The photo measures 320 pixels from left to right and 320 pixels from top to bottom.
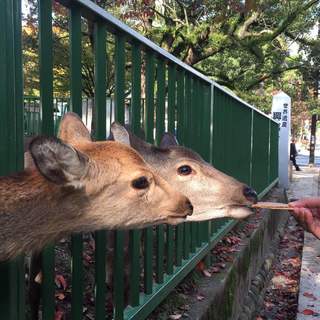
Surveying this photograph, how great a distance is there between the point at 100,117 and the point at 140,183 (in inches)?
36.2

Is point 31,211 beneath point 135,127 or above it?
beneath

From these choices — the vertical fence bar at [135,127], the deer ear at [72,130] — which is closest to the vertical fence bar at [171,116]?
the vertical fence bar at [135,127]

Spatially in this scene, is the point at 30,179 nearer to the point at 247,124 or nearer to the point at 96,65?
the point at 96,65

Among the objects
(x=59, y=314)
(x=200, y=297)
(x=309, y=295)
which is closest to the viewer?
(x=59, y=314)

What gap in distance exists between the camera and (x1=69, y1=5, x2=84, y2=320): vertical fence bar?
9.27ft

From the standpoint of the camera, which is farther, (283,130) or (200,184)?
(283,130)

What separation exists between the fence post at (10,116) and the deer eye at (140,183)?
0.52m

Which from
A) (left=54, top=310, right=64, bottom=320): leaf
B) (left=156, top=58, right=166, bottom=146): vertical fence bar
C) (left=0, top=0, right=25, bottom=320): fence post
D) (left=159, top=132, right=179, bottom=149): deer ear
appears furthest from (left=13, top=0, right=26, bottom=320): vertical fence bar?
(left=156, top=58, right=166, bottom=146): vertical fence bar

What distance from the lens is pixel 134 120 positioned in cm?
375

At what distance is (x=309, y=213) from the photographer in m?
3.76

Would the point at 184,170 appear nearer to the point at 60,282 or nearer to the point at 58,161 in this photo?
the point at 60,282

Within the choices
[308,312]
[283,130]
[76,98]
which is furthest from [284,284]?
[283,130]

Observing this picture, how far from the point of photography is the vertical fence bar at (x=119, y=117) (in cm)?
341

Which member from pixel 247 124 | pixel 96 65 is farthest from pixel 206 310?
pixel 247 124
